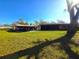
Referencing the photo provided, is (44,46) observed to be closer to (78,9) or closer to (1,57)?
(1,57)

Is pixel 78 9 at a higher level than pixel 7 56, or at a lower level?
higher

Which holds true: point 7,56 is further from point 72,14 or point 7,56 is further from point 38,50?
point 72,14

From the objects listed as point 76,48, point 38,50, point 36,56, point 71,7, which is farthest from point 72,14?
point 36,56

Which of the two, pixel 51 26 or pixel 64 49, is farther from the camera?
pixel 51 26

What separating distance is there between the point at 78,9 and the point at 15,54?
10.3 m

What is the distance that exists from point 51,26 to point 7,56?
39.3m

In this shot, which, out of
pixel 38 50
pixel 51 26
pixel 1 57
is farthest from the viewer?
pixel 51 26

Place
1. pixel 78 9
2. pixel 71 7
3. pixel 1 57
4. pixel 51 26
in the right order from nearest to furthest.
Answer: pixel 1 57 < pixel 78 9 < pixel 71 7 < pixel 51 26

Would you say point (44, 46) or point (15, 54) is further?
point (44, 46)

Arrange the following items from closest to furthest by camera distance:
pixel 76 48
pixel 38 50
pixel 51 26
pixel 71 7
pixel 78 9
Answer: pixel 38 50, pixel 76 48, pixel 78 9, pixel 71 7, pixel 51 26

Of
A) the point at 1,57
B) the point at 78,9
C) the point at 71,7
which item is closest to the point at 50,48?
the point at 1,57

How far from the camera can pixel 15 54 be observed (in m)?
12.7

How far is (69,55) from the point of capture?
41.1 ft

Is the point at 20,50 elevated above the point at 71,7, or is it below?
below
